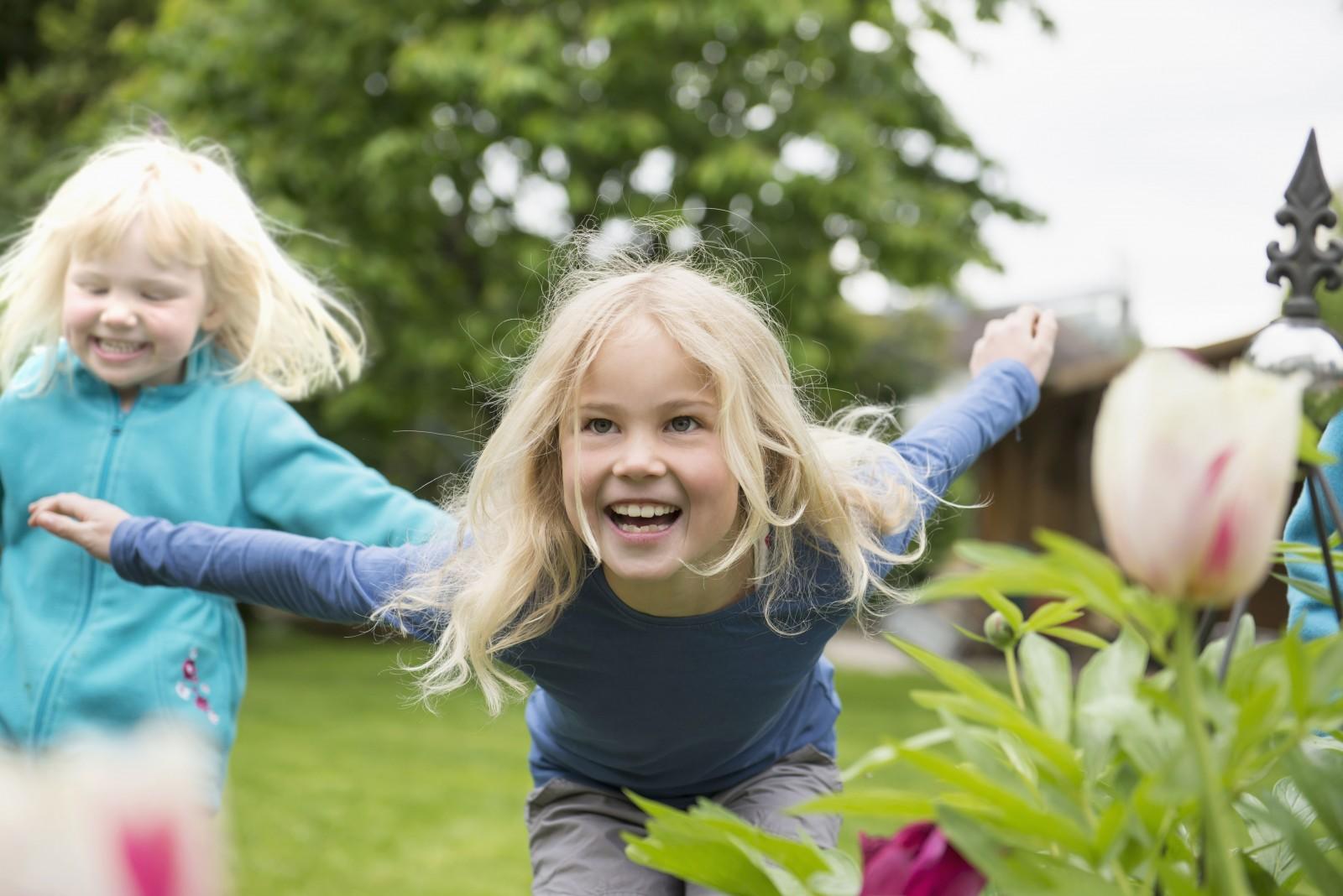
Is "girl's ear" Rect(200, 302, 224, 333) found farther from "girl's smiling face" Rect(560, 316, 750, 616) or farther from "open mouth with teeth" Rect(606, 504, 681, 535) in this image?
"open mouth with teeth" Rect(606, 504, 681, 535)

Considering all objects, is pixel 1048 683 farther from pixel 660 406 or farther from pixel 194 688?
pixel 194 688

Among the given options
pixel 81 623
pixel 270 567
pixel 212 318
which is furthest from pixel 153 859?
pixel 212 318

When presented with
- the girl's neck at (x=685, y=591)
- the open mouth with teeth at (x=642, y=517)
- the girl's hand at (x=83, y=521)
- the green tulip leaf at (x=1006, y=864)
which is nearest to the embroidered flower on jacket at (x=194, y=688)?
the girl's hand at (x=83, y=521)

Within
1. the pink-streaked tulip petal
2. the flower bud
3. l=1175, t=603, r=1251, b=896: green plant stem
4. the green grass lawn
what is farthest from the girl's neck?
the pink-streaked tulip petal

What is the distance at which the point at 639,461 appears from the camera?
187 cm

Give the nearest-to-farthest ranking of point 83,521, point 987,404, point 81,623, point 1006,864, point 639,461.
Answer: point 1006,864 < point 639,461 < point 83,521 < point 987,404 < point 81,623

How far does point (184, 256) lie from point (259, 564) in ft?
2.97

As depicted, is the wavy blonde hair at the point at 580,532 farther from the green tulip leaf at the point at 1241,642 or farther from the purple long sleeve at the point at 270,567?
the green tulip leaf at the point at 1241,642

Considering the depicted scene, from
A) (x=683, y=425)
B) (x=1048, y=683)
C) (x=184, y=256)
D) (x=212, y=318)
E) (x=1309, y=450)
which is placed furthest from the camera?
(x=212, y=318)

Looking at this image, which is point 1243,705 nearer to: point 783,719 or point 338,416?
point 783,719

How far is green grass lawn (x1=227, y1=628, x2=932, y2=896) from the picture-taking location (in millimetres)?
5646

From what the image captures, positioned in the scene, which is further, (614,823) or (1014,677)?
(614,823)

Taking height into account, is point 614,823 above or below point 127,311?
below

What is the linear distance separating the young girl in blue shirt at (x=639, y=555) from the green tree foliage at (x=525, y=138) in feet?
26.6
